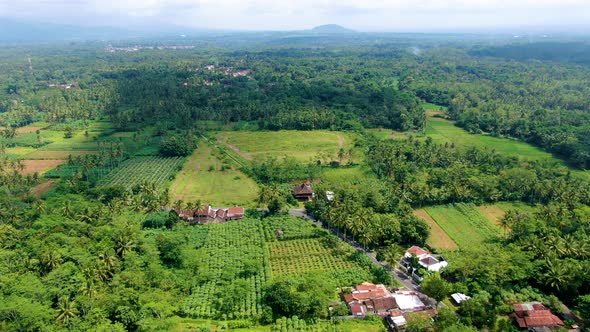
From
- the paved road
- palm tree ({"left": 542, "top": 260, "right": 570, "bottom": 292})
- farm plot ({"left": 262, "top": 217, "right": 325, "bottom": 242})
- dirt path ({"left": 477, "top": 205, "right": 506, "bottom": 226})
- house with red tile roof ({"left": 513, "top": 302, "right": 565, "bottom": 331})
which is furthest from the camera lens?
dirt path ({"left": 477, "top": 205, "right": 506, "bottom": 226})

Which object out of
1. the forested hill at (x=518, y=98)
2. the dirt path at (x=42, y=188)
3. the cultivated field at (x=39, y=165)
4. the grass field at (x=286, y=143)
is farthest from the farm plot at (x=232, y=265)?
the forested hill at (x=518, y=98)

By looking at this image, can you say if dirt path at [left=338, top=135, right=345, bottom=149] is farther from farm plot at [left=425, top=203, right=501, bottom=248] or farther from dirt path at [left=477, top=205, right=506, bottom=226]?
dirt path at [left=477, top=205, right=506, bottom=226]

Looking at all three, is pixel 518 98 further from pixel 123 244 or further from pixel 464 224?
pixel 123 244

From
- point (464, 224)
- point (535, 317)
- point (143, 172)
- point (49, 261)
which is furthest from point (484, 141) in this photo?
point (49, 261)

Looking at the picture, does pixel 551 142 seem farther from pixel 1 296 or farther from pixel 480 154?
pixel 1 296

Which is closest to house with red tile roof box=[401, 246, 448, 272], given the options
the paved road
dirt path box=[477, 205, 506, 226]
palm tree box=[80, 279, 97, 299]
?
the paved road

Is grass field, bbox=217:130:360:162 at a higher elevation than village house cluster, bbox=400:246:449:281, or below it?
higher
